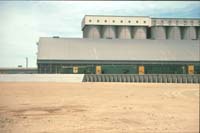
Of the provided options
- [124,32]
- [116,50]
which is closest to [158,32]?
[124,32]

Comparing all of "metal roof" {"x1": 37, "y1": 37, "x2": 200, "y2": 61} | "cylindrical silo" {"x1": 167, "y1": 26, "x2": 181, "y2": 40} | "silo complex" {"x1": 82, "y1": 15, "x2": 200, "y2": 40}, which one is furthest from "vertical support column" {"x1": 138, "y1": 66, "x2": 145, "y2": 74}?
"cylindrical silo" {"x1": 167, "y1": 26, "x2": 181, "y2": 40}

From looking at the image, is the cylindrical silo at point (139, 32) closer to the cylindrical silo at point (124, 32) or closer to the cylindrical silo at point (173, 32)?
the cylindrical silo at point (124, 32)

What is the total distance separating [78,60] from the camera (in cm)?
5331

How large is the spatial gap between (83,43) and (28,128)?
48225 mm

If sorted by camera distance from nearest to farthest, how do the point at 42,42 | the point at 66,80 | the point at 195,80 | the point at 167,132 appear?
the point at 167,132
the point at 66,80
the point at 195,80
the point at 42,42

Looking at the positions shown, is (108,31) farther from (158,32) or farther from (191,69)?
(191,69)

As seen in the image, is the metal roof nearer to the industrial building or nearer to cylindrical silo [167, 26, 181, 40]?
the industrial building

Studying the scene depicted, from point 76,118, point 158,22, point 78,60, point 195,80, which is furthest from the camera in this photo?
point 158,22

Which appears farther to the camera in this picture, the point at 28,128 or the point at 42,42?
the point at 42,42

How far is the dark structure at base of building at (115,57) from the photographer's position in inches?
2072

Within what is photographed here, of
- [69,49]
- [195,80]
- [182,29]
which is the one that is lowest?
[195,80]

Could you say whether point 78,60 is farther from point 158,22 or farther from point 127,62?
point 158,22

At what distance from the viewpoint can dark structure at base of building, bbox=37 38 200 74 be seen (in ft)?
173

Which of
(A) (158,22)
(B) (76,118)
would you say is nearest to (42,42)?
(A) (158,22)
